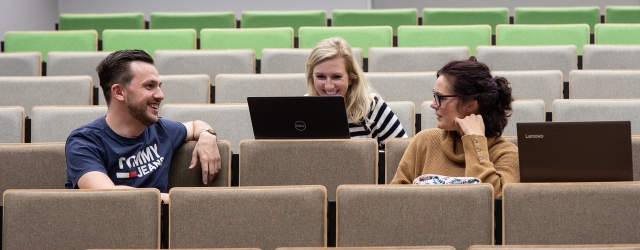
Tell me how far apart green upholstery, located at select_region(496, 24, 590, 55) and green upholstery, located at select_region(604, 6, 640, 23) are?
0.33 m

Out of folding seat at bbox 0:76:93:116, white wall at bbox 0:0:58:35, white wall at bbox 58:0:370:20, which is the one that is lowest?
folding seat at bbox 0:76:93:116

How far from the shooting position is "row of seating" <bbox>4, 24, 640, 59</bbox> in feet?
6.26

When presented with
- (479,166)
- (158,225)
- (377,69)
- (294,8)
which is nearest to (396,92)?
(377,69)

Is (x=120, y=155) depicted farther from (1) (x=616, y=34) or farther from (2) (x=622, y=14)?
(2) (x=622, y=14)

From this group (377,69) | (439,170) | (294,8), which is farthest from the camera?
(294,8)

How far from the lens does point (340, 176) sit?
3.52 feet

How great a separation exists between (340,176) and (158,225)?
0.29 metres

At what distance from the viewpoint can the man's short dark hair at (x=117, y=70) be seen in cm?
106

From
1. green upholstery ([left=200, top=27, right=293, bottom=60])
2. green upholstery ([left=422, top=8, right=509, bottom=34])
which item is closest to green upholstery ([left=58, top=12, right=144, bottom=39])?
green upholstery ([left=200, top=27, right=293, bottom=60])

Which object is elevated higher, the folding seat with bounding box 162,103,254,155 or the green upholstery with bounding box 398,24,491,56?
the green upholstery with bounding box 398,24,491,56

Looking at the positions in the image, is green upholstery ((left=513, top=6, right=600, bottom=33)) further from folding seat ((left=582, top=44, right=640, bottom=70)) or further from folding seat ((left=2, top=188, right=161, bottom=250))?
folding seat ((left=2, top=188, right=161, bottom=250))

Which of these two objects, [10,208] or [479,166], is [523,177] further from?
[10,208]

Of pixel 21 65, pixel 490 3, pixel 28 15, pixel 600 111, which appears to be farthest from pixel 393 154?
pixel 490 3

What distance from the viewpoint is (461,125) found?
38.4 inches
